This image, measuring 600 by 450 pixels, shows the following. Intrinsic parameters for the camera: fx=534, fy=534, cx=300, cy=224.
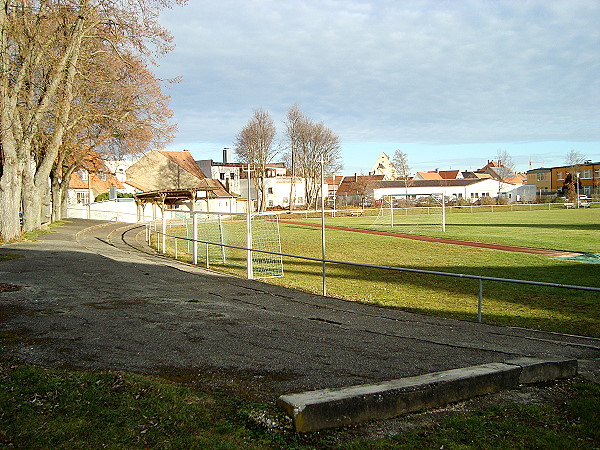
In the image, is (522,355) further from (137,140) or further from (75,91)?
(137,140)

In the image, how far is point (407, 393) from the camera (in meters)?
4.79

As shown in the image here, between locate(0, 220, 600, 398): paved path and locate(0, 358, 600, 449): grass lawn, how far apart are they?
64cm

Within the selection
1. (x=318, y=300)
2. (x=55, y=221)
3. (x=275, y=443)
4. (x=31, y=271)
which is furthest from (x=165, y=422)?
(x=55, y=221)

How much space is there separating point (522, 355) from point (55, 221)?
40263 mm

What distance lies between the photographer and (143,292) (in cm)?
1162

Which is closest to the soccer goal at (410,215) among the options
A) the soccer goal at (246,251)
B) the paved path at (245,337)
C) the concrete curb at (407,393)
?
the soccer goal at (246,251)

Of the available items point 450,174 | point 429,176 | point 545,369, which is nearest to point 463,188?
point 429,176

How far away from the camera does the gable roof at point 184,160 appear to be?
79056 millimetres

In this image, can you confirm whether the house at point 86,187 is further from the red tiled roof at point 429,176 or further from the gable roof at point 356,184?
the red tiled roof at point 429,176

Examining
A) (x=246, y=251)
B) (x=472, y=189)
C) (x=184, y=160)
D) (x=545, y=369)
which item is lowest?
(x=246, y=251)

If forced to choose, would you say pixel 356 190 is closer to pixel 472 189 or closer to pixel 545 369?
pixel 472 189

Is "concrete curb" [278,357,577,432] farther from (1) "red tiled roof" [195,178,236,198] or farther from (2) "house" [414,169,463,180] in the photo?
(2) "house" [414,169,463,180]

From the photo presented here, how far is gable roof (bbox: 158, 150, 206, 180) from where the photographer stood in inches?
3112

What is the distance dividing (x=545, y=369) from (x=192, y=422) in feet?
12.1
